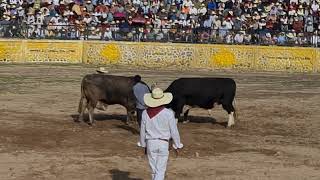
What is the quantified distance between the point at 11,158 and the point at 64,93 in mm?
9564

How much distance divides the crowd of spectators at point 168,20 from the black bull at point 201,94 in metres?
16.1

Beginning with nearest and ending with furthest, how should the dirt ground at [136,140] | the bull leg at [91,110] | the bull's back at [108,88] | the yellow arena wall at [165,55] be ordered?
the dirt ground at [136,140], the bull's back at [108,88], the bull leg at [91,110], the yellow arena wall at [165,55]

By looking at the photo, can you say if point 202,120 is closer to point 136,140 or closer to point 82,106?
point 82,106

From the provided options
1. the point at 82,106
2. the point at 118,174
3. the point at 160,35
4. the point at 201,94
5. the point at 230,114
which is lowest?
the point at 118,174

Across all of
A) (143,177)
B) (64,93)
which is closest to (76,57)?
(64,93)

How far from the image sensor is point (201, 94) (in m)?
15.5

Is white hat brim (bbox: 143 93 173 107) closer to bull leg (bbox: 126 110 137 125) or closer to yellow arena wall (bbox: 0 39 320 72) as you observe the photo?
bull leg (bbox: 126 110 137 125)

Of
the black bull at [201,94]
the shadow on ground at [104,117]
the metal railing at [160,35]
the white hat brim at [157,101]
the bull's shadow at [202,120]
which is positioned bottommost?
the bull's shadow at [202,120]

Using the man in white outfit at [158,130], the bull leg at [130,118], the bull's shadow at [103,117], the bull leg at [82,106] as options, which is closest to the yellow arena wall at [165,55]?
the bull's shadow at [103,117]

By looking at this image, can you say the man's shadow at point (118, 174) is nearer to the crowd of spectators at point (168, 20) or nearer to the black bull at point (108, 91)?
the black bull at point (108, 91)

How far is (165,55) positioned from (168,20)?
3.52m

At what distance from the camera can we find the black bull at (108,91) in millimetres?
15227

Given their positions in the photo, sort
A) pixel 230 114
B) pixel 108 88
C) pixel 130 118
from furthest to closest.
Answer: pixel 230 114 < pixel 130 118 < pixel 108 88

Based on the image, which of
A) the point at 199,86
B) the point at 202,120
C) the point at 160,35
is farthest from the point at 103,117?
the point at 160,35
